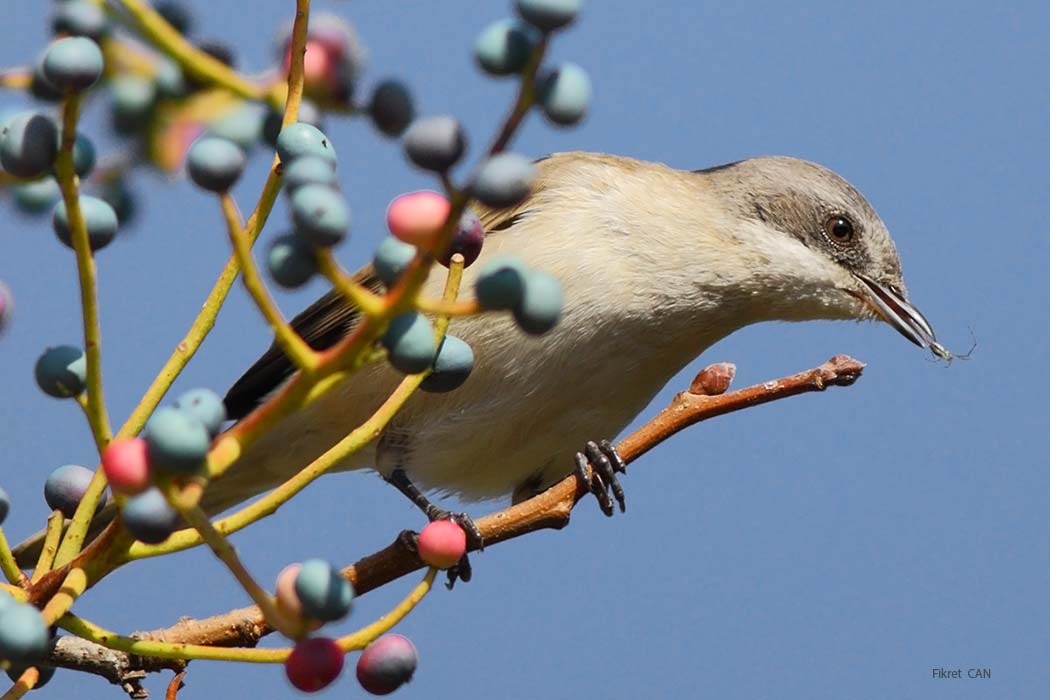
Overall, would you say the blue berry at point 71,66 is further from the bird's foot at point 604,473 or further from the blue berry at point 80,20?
the bird's foot at point 604,473

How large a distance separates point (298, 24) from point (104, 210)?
26cm

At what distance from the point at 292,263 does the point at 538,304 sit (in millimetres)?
227

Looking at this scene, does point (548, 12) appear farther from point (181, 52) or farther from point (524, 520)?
point (524, 520)

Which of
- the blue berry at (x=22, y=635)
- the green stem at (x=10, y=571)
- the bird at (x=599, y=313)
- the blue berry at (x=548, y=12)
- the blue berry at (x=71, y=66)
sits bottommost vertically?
the blue berry at (x=22, y=635)

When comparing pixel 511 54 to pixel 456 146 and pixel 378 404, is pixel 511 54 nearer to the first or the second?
pixel 456 146

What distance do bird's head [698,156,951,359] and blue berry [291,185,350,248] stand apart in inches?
120

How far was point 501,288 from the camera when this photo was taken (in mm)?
1067

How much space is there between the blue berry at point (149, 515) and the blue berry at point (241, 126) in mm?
385

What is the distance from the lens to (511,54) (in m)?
1.08

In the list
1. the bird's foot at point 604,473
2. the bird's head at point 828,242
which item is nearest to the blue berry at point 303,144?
the bird's foot at point 604,473

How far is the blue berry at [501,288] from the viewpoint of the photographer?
1.07 meters

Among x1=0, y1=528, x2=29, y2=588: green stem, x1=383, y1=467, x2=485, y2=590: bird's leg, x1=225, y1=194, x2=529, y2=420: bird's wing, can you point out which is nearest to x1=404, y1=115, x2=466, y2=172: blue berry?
x1=0, y1=528, x2=29, y2=588: green stem

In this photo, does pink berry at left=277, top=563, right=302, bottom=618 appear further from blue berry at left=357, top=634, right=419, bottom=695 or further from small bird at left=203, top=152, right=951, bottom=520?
small bird at left=203, top=152, right=951, bottom=520

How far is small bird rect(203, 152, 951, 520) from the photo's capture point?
3615mm
